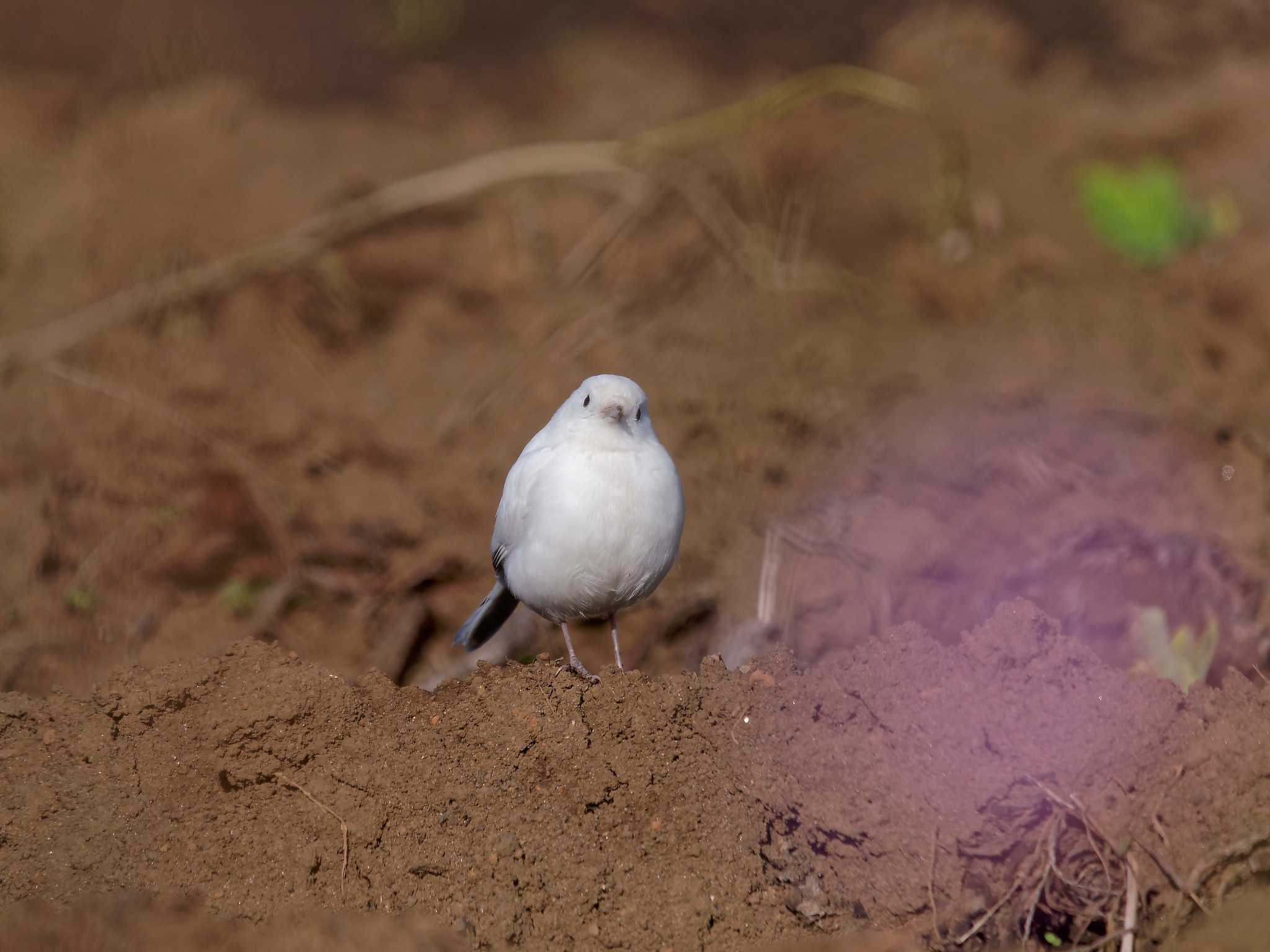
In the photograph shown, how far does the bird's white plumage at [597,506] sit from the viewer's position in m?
4.20

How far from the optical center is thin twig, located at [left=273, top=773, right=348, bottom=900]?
3.57m

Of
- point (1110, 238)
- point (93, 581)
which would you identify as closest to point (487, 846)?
point (93, 581)

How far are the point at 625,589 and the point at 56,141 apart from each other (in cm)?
674

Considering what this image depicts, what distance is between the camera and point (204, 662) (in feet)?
13.1

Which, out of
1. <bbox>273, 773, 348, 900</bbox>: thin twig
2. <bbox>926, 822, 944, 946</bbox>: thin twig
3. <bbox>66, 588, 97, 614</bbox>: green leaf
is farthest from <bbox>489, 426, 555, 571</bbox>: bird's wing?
<bbox>66, 588, 97, 614</bbox>: green leaf

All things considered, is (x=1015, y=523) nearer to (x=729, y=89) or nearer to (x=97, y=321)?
(x=729, y=89)

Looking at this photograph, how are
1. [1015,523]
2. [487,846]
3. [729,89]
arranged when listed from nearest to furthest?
[487,846], [1015,523], [729,89]

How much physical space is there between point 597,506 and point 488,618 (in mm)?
1283

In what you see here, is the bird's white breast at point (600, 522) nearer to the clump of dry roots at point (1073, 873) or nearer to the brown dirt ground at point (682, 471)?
the brown dirt ground at point (682, 471)

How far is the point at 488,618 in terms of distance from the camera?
17.3ft

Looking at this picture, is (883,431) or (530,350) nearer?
(883,431)

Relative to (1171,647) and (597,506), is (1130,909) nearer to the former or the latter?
(1171,647)

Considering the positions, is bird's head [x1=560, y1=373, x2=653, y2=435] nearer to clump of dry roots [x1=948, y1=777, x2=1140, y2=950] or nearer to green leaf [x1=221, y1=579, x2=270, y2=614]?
clump of dry roots [x1=948, y1=777, x2=1140, y2=950]

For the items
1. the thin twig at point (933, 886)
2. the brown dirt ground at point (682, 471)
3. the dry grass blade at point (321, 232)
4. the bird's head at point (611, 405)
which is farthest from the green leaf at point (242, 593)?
the thin twig at point (933, 886)
